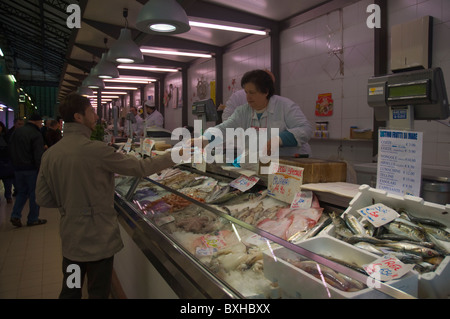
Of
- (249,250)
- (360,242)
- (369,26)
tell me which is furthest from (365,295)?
(369,26)

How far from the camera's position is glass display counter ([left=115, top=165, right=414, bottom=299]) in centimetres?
115

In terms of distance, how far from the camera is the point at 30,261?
4.30 m

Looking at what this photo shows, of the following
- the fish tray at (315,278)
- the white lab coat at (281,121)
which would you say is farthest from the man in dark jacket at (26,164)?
the fish tray at (315,278)

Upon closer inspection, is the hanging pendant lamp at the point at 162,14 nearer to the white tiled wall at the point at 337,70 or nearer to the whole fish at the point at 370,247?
the whole fish at the point at 370,247

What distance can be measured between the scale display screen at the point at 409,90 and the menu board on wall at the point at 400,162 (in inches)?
6.9

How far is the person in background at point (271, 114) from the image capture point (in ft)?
9.48

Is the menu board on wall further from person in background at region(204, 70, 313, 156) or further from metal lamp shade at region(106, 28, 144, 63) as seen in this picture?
metal lamp shade at region(106, 28, 144, 63)

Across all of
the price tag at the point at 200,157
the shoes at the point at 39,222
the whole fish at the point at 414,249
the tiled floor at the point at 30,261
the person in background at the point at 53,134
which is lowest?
the tiled floor at the point at 30,261

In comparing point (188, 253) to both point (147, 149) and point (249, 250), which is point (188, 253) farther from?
point (147, 149)

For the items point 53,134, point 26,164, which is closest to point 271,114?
point 26,164

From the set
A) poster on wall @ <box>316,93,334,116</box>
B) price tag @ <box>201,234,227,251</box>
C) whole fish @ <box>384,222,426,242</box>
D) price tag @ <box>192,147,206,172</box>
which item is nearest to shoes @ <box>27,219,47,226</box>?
price tag @ <box>192,147,206,172</box>

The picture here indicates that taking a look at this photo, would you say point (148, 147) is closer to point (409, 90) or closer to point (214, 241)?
point (214, 241)

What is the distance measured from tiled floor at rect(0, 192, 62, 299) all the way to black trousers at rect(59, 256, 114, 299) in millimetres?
1280
